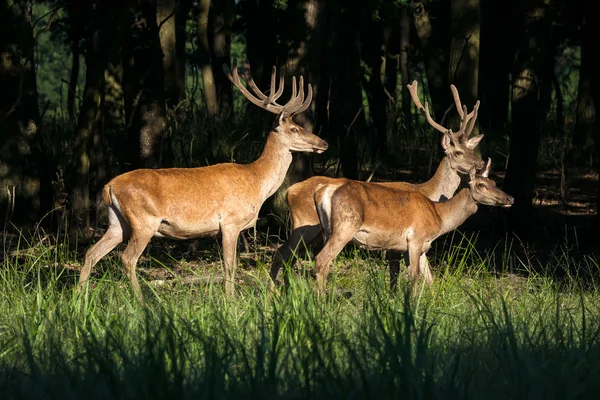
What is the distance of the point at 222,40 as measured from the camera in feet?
61.3

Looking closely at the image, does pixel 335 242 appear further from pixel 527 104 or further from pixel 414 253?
pixel 527 104

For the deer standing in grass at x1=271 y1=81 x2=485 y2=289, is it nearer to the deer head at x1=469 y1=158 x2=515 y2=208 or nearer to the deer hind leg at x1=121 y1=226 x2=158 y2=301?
the deer head at x1=469 y1=158 x2=515 y2=208

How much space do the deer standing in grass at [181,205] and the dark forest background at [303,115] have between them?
3.54 ft

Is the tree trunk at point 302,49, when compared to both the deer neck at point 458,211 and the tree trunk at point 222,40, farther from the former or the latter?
the tree trunk at point 222,40

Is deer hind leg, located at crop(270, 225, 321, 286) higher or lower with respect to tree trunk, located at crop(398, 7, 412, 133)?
lower

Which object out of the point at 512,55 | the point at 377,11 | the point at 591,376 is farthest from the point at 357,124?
the point at 591,376

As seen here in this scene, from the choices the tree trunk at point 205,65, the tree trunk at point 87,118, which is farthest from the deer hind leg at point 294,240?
the tree trunk at point 205,65

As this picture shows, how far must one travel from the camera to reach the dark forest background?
10.9 metres

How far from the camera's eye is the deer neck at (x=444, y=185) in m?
9.57

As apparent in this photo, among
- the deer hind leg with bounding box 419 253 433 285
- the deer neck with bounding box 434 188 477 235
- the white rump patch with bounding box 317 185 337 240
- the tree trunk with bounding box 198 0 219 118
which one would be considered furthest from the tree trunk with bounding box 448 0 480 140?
the tree trunk with bounding box 198 0 219 118

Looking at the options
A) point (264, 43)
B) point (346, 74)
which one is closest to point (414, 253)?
point (346, 74)

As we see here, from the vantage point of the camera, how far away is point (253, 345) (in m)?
5.53

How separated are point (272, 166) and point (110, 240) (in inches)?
60.8

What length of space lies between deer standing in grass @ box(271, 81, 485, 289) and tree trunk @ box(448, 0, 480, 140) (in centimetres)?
166
